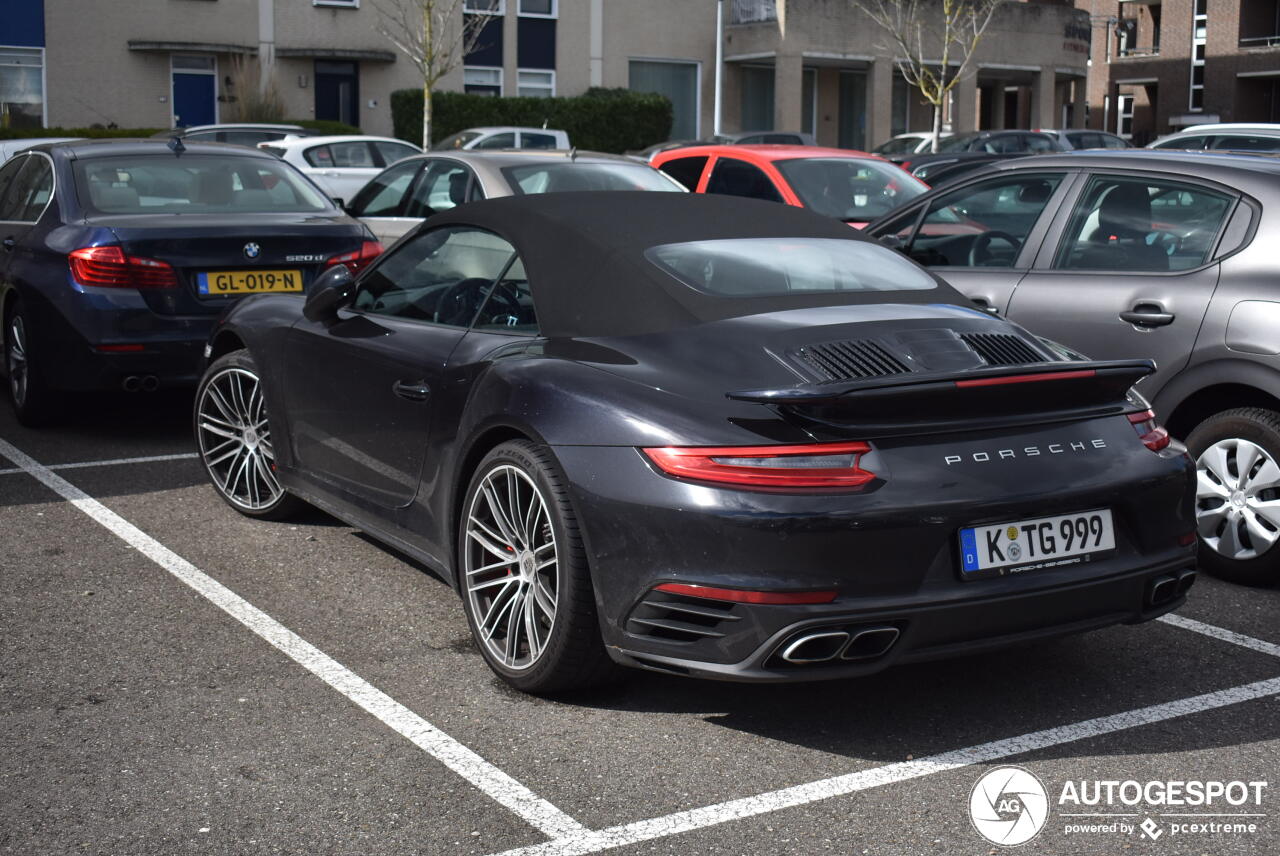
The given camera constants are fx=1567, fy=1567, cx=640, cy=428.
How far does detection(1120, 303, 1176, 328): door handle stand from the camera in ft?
19.6

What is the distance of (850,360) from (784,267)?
776 millimetres

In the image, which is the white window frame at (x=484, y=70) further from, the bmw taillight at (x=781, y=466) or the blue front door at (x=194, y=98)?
the bmw taillight at (x=781, y=466)

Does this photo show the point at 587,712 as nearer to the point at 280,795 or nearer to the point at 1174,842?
the point at 280,795

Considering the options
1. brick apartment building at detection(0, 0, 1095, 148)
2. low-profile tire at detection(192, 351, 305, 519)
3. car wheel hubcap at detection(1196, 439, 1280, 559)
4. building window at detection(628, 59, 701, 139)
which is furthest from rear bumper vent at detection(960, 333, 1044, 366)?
building window at detection(628, 59, 701, 139)

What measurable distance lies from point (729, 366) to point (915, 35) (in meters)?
41.1

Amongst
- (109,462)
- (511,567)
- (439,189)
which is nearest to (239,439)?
(109,462)

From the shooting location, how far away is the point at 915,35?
4325cm

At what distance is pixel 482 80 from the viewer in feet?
128

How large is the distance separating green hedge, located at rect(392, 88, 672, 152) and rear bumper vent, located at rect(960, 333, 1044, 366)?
A: 32714 mm

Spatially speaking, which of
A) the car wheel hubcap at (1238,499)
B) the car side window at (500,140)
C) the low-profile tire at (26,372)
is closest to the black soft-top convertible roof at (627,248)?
the car wheel hubcap at (1238,499)

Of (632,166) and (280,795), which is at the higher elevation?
(632,166)

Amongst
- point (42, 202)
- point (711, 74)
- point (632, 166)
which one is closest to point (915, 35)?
point (711, 74)

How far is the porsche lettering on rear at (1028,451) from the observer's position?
13.3 feet

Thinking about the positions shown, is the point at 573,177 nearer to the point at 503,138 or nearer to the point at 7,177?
the point at 7,177
